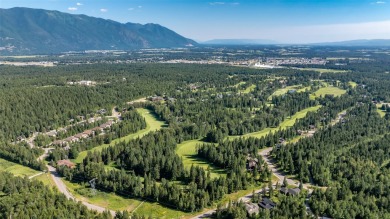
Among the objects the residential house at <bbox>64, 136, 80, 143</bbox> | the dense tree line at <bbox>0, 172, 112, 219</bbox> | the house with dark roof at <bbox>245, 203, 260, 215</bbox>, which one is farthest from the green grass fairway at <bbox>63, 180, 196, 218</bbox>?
the residential house at <bbox>64, 136, 80, 143</bbox>

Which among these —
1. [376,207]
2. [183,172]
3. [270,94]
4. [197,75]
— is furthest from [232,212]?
[197,75]

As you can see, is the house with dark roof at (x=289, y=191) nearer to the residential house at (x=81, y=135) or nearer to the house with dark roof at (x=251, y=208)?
the house with dark roof at (x=251, y=208)

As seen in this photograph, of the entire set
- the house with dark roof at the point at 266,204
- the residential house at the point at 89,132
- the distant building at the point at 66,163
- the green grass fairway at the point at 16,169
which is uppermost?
the residential house at the point at 89,132

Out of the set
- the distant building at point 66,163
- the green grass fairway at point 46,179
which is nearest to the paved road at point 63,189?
the green grass fairway at point 46,179

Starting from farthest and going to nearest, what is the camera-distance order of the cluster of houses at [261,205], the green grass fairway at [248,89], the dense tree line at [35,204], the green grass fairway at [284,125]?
the green grass fairway at [248,89] → the green grass fairway at [284,125] → the cluster of houses at [261,205] → the dense tree line at [35,204]

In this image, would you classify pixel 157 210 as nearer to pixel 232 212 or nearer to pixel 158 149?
pixel 232 212

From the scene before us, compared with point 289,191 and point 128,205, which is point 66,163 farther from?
point 289,191
